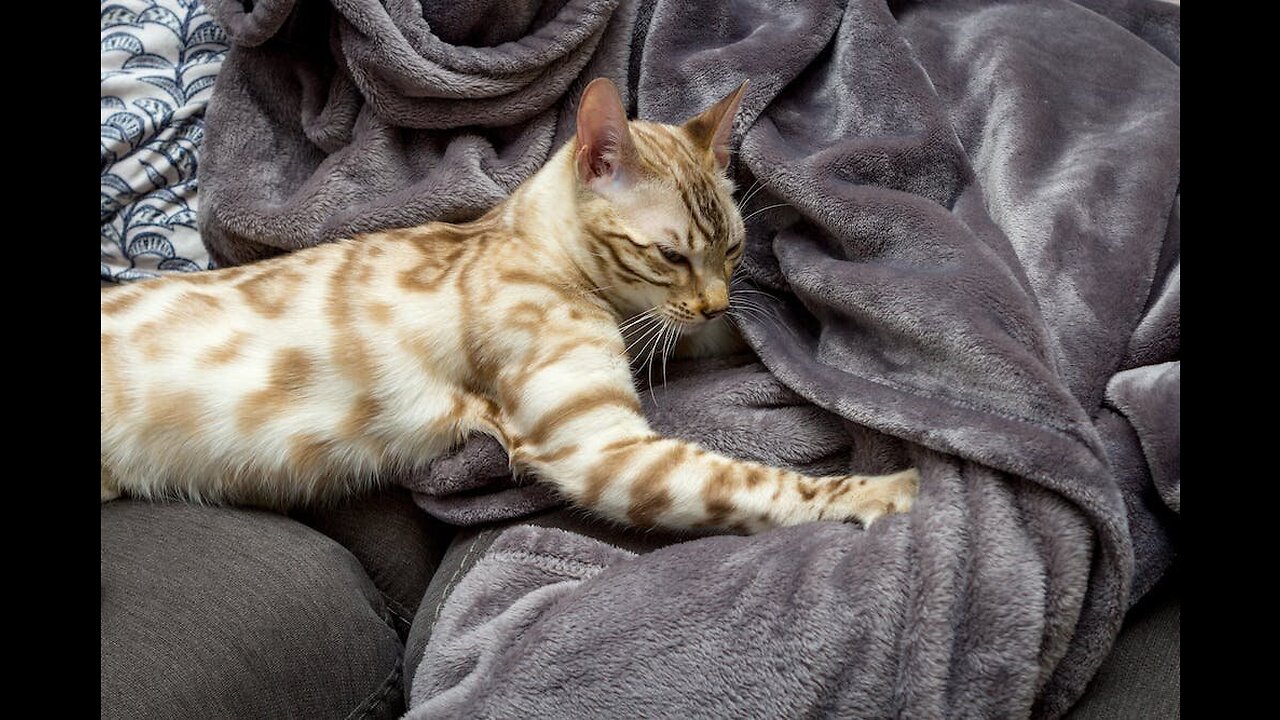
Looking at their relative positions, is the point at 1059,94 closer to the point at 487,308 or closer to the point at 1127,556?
the point at 1127,556

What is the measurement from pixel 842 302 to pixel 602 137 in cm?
36

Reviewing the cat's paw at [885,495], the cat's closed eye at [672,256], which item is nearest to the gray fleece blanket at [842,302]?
the cat's paw at [885,495]

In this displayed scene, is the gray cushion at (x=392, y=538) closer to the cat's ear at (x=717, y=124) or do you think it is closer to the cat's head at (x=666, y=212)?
the cat's head at (x=666, y=212)

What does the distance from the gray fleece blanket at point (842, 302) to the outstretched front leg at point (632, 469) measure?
1.8 inches

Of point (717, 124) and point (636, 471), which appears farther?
point (717, 124)

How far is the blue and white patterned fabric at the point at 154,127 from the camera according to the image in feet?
4.76

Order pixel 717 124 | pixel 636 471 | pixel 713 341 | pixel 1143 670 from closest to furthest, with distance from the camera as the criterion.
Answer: pixel 1143 670, pixel 636 471, pixel 717 124, pixel 713 341

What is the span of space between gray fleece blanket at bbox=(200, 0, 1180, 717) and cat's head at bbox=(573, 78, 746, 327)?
2.5 inches

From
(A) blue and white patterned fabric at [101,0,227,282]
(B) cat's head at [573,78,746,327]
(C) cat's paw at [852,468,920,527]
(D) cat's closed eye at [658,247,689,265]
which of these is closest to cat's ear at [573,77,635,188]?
(B) cat's head at [573,78,746,327]

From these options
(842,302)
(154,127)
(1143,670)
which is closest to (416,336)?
(842,302)

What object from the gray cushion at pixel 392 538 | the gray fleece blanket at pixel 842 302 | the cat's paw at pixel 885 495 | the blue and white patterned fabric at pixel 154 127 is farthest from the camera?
the blue and white patterned fabric at pixel 154 127

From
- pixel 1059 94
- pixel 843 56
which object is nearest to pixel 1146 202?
pixel 1059 94

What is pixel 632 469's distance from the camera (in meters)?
1.03

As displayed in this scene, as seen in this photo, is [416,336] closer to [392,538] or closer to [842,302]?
[392,538]
